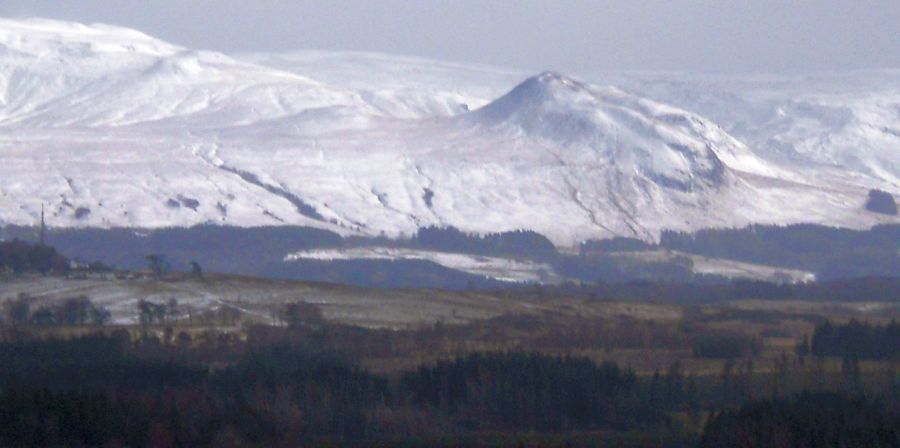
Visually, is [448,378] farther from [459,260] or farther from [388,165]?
[388,165]

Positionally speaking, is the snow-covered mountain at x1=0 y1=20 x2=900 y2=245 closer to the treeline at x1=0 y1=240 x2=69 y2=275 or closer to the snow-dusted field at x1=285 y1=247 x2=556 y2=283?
the snow-dusted field at x1=285 y1=247 x2=556 y2=283

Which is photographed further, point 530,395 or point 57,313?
point 57,313

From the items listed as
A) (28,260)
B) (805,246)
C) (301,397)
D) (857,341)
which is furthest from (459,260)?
(301,397)

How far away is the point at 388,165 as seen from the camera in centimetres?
13438

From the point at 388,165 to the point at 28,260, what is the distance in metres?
60.3

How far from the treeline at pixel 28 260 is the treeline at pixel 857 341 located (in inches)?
1282

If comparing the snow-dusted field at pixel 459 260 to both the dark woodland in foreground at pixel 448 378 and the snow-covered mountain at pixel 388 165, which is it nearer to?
the snow-covered mountain at pixel 388 165

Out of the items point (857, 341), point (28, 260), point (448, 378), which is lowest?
point (448, 378)

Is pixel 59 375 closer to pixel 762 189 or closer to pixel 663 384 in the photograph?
pixel 663 384

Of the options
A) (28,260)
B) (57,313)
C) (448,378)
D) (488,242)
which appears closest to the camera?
(448,378)

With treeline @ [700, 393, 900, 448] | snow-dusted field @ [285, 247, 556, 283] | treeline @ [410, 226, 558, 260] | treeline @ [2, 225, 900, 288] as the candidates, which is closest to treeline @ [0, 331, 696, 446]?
treeline @ [700, 393, 900, 448]

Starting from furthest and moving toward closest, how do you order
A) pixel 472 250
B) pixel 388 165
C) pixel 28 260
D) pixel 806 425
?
1. pixel 388 165
2. pixel 472 250
3. pixel 28 260
4. pixel 806 425

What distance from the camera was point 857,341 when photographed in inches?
2242

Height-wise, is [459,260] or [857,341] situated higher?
[459,260]
